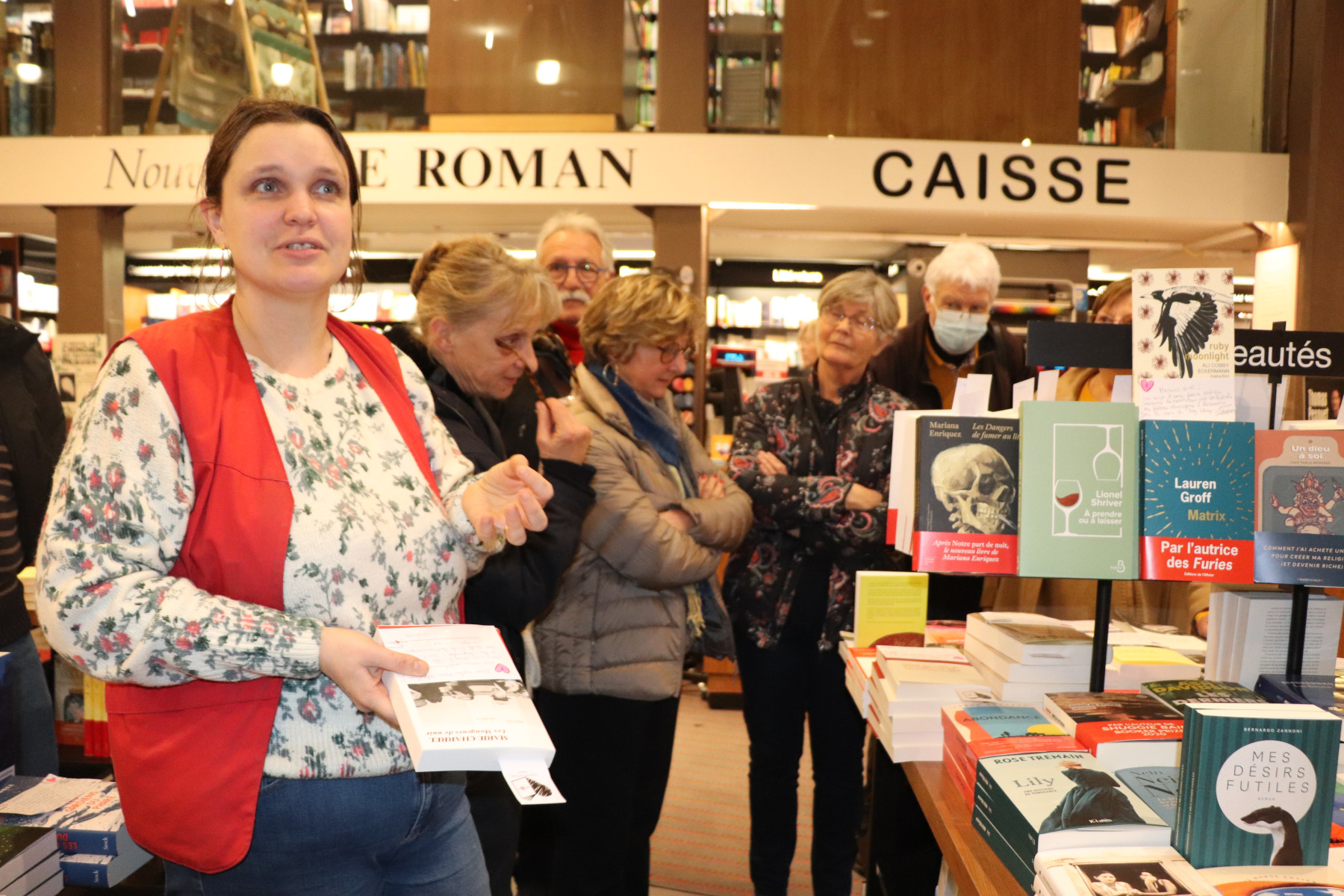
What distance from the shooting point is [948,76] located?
685 cm

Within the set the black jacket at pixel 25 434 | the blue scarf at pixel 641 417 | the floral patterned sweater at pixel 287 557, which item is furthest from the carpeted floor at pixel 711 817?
the floral patterned sweater at pixel 287 557

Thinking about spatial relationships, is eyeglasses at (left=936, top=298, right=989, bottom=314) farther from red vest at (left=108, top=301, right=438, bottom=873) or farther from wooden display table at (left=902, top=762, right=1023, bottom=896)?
red vest at (left=108, top=301, right=438, bottom=873)

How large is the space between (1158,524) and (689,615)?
50.1 inches

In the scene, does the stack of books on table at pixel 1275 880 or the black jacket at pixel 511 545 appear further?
the black jacket at pixel 511 545

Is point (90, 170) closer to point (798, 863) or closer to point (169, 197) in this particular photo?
point (169, 197)

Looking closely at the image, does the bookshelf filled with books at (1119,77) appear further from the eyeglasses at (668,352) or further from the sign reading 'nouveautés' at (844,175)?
the eyeglasses at (668,352)

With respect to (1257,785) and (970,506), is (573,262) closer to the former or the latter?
(970,506)

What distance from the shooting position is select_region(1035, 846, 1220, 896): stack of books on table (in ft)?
3.66

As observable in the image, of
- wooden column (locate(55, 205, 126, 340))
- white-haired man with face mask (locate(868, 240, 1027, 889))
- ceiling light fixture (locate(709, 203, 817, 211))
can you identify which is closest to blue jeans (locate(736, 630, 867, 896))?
white-haired man with face mask (locate(868, 240, 1027, 889))

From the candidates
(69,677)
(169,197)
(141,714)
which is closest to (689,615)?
(141,714)

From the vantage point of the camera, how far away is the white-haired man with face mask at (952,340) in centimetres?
327

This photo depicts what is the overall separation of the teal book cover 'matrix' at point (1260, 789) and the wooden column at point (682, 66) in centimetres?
615

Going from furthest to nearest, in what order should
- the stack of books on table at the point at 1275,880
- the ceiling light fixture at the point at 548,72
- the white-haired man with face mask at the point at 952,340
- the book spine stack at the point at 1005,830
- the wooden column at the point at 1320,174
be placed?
the ceiling light fixture at the point at 548,72 < the wooden column at the point at 1320,174 < the white-haired man with face mask at the point at 952,340 < the book spine stack at the point at 1005,830 < the stack of books on table at the point at 1275,880

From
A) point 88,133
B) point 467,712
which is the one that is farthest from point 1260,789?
point 88,133
